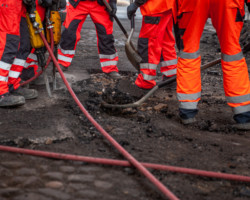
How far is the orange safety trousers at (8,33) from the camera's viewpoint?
352cm

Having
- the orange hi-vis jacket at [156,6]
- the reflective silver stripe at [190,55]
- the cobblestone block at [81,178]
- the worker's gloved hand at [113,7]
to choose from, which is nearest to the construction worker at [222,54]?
the reflective silver stripe at [190,55]

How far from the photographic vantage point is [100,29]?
4941 millimetres

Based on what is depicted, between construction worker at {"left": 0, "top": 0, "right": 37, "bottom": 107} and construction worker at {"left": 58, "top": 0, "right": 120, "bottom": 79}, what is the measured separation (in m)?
1.14

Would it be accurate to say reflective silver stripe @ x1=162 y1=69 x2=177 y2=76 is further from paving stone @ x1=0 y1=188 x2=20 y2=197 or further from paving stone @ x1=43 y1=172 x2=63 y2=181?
paving stone @ x1=0 y1=188 x2=20 y2=197

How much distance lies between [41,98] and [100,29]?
4.74ft

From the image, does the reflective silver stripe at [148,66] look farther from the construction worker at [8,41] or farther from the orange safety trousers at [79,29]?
the construction worker at [8,41]

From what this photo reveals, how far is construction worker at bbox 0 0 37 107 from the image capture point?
3527 mm

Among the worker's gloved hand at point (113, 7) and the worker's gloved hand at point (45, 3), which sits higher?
the worker's gloved hand at point (45, 3)

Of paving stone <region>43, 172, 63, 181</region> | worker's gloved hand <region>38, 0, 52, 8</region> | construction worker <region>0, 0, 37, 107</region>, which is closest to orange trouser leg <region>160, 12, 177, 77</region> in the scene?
worker's gloved hand <region>38, 0, 52, 8</region>

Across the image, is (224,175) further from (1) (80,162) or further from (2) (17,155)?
(2) (17,155)

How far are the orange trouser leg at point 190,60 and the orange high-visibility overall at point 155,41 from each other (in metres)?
0.67

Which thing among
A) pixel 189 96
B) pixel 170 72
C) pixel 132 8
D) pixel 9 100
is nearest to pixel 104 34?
pixel 132 8

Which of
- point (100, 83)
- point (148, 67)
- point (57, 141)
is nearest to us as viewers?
point (57, 141)

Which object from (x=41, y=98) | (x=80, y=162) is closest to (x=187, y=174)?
(x=80, y=162)
